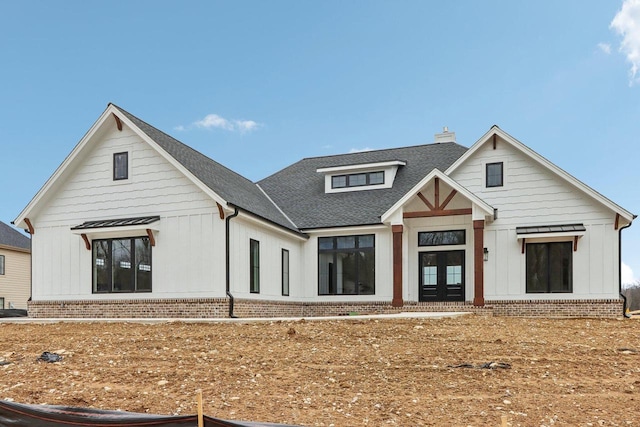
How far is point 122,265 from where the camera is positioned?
56.1 feet

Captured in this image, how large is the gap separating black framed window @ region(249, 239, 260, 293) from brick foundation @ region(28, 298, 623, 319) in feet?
1.43

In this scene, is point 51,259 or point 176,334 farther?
point 51,259

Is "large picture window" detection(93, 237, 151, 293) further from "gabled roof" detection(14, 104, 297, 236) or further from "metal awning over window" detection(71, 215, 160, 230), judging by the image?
"gabled roof" detection(14, 104, 297, 236)

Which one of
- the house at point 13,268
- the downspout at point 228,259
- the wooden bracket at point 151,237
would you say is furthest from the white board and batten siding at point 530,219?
the house at point 13,268

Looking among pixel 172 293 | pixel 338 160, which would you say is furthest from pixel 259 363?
pixel 338 160

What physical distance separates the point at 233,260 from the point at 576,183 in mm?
A: 10091

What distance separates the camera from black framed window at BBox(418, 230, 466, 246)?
1858cm

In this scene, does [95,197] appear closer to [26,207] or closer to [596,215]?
[26,207]

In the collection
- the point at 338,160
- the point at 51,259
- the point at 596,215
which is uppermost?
the point at 338,160

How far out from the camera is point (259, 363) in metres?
8.78

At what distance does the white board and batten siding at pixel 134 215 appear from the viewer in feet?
52.2

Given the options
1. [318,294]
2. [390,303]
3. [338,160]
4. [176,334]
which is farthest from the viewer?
[338,160]

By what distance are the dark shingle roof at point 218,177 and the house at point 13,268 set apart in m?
18.6

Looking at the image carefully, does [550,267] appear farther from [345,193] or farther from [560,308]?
[345,193]
